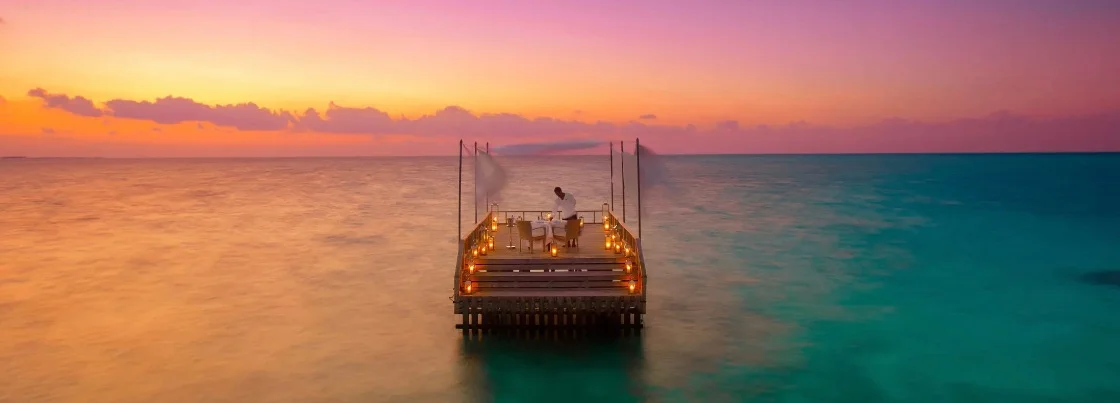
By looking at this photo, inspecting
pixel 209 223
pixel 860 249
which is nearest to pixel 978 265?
pixel 860 249

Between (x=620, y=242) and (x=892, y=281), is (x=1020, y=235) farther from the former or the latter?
(x=620, y=242)

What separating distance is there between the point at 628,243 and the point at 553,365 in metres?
4.78

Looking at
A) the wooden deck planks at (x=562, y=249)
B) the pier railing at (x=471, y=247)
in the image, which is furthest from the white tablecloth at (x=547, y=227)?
the pier railing at (x=471, y=247)

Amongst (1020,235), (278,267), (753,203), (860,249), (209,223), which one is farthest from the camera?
(753,203)

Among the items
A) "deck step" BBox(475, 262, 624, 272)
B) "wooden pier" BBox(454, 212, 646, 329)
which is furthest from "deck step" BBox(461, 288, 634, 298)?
"deck step" BBox(475, 262, 624, 272)

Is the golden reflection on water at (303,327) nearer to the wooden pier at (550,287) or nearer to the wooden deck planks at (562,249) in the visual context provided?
the wooden pier at (550,287)

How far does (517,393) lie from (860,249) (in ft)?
110

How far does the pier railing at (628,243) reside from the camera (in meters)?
21.0

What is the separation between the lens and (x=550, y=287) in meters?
21.4

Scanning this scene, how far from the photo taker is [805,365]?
21.4 m

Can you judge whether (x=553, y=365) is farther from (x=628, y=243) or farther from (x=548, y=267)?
(x=628, y=243)

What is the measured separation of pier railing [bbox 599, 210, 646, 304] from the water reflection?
1639mm

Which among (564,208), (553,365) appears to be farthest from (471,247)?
(553,365)

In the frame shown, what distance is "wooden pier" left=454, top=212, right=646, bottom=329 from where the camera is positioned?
2109cm
